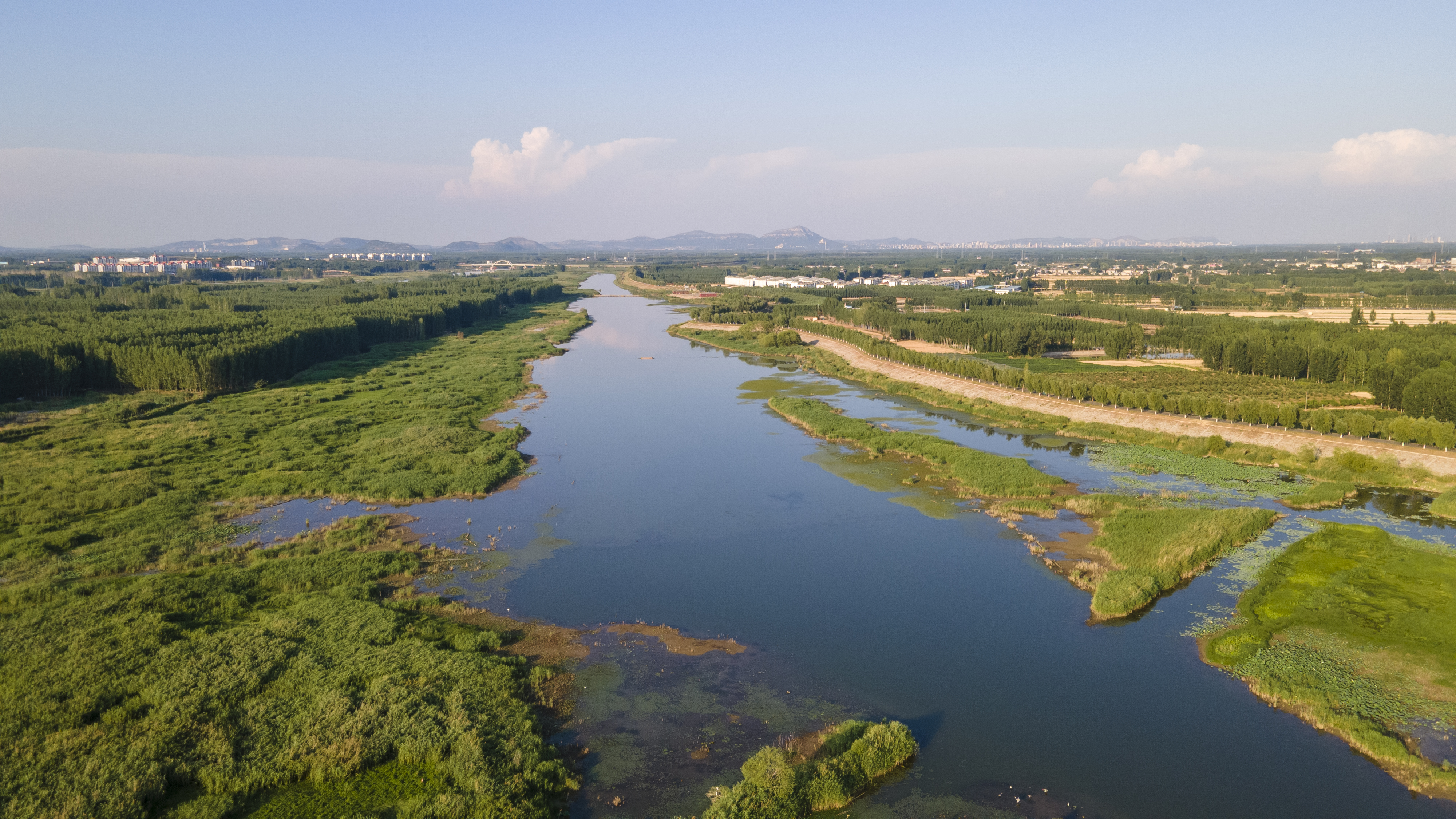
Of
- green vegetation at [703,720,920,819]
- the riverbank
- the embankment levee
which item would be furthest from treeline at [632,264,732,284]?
green vegetation at [703,720,920,819]

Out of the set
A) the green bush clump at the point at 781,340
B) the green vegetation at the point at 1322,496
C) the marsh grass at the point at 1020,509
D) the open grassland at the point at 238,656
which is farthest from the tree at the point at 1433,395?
the green bush clump at the point at 781,340

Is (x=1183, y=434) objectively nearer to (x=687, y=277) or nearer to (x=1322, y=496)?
(x=1322, y=496)

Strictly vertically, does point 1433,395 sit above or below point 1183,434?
above

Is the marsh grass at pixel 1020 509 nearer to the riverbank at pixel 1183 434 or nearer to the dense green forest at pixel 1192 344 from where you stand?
the riverbank at pixel 1183 434

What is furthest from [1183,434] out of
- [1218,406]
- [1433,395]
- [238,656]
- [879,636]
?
[238,656]

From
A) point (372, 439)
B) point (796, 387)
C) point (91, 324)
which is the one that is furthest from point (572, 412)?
point (91, 324)

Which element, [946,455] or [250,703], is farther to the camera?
[946,455]

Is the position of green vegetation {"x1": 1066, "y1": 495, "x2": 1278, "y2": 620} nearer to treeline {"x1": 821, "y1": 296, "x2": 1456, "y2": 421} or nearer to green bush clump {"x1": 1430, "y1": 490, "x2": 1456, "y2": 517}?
green bush clump {"x1": 1430, "y1": 490, "x2": 1456, "y2": 517}
